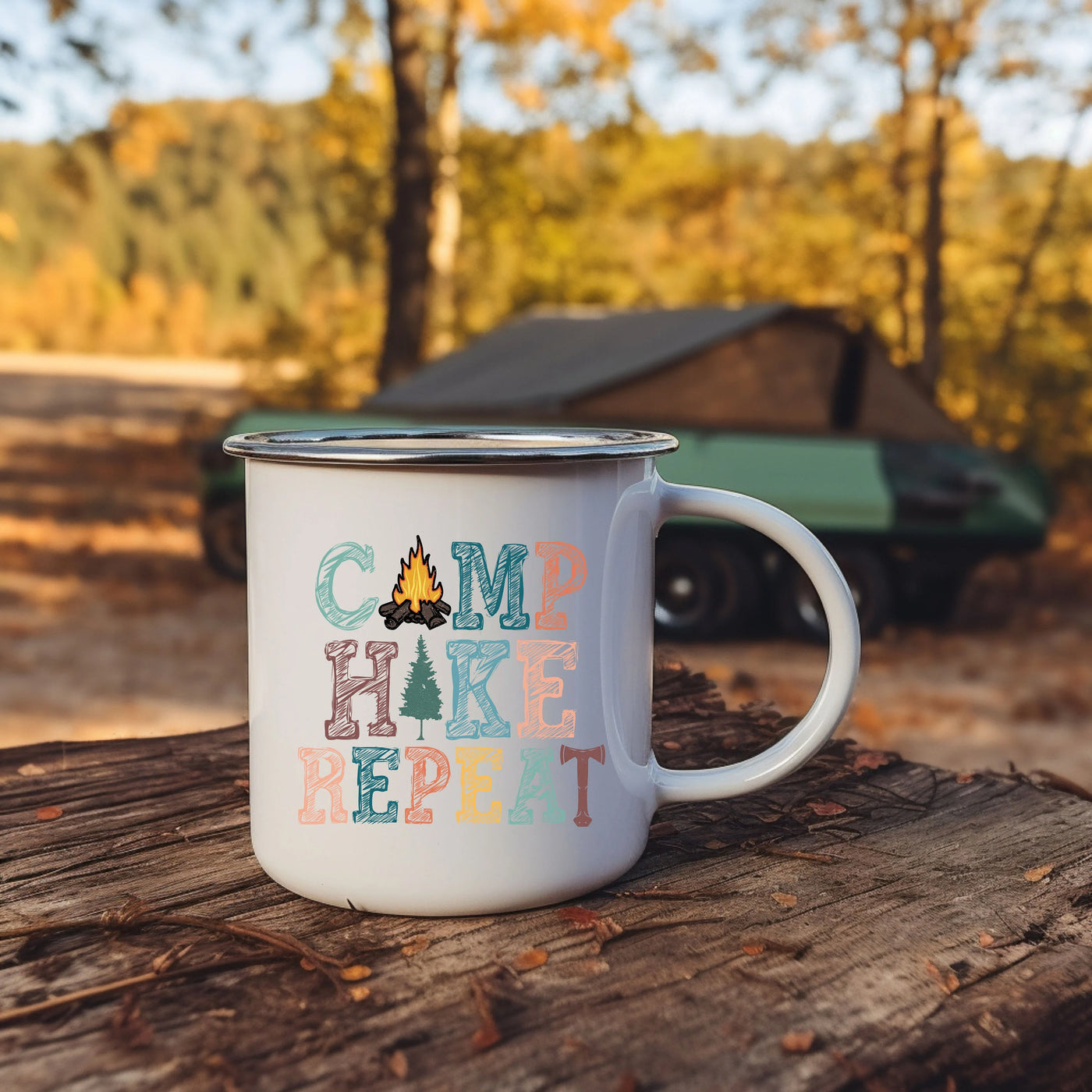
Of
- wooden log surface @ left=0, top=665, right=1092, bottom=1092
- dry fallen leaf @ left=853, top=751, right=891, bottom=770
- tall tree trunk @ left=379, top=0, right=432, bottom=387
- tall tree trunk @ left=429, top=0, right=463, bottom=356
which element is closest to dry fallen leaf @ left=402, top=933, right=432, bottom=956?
wooden log surface @ left=0, top=665, right=1092, bottom=1092

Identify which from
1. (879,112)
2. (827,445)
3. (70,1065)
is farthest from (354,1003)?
(879,112)

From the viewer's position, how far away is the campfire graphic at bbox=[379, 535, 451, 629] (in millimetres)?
1037

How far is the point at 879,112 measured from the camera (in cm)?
1302

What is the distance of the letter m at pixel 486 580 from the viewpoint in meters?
1.03

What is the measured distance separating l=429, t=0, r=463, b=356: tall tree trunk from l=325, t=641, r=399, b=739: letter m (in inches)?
473

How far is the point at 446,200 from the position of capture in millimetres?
13969

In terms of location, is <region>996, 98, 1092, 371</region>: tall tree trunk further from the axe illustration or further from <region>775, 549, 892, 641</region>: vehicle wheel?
the axe illustration

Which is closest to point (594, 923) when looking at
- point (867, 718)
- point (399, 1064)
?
point (399, 1064)

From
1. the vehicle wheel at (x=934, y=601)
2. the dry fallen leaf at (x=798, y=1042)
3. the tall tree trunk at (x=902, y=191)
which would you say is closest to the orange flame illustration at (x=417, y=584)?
the dry fallen leaf at (x=798, y=1042)

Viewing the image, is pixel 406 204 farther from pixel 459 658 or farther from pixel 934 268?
pixel 459 658

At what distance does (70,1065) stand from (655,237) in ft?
66.8

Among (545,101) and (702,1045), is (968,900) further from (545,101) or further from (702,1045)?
A: (545,101)

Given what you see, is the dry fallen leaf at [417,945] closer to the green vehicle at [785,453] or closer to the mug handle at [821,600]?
the mug handle at [821,600]

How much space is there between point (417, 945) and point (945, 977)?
459mm
